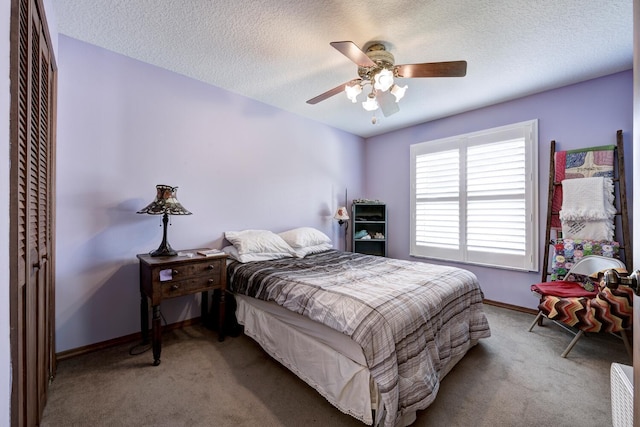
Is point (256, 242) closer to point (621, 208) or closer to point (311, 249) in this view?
point (311, 249)

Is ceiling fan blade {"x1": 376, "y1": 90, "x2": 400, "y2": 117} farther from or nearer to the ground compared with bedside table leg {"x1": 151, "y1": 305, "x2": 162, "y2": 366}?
farther from the ground

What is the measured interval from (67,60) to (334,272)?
2739 mm

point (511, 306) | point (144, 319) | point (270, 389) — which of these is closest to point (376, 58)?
point (270, 389)

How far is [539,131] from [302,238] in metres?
2.99

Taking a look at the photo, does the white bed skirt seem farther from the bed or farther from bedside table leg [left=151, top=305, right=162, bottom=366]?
bedside table leg [left=151, top=305, right=162, bottom=366]

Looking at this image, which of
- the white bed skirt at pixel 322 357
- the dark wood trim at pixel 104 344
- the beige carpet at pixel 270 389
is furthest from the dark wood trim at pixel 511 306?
the dark wood trim at pixel 104 344

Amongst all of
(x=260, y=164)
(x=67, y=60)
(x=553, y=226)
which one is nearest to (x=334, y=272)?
(x=260, y=164)

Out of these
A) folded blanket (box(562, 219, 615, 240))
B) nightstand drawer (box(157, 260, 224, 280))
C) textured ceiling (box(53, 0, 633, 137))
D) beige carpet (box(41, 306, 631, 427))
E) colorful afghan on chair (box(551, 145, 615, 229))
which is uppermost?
textured ceiling (box(53, 0, 633, 137))

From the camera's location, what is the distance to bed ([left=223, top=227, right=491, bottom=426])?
1.38 meters

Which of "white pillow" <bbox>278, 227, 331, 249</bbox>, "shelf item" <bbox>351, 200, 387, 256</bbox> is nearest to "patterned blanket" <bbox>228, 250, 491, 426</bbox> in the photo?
"white pillow" <bbox>278, 227, 331, 249</bbox>

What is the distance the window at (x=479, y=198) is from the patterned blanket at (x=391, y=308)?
135 centimetres

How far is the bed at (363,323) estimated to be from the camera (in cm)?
138

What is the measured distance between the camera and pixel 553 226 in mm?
2877

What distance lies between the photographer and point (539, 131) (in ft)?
9.77
